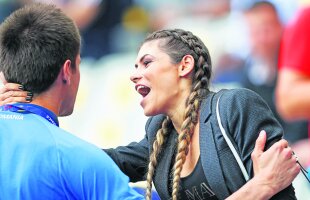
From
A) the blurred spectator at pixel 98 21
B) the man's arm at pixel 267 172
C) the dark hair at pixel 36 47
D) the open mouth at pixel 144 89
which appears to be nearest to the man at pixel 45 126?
the dark hair at pixel 36 47

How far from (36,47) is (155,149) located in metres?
0.91

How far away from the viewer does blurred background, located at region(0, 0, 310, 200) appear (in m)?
4.59

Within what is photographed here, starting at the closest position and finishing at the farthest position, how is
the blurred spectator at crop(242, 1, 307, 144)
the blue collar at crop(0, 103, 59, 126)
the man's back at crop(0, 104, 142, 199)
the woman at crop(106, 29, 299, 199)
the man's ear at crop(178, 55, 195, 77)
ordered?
the man's back at crop(0, 104, 142, 199) → the blue collar at crop(0, 103, 59, 126) → the woman at crop(106, 29, 299, 199) → the man's ear at crop(178, 55, 195, 77) → the blurred spectator at crop(242, 1, 307, 144)

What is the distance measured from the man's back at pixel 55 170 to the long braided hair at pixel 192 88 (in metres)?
0.73

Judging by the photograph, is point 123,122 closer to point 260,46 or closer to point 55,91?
point 260,46

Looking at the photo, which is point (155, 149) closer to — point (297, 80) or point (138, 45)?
point (297, 80)

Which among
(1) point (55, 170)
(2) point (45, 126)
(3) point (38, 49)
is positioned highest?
(3) point (38, 49)

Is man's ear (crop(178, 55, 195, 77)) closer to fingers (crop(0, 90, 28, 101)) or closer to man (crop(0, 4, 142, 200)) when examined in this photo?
man (crop(0, 4, 142, 200))

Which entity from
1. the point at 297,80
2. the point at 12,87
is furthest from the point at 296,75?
the point at 12,87

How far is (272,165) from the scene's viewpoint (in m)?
2.65

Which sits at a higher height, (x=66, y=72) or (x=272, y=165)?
(x=66, y=72)

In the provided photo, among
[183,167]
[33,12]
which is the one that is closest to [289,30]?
[183,167]

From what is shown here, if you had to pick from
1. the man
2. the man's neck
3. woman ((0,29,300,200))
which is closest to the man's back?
the man

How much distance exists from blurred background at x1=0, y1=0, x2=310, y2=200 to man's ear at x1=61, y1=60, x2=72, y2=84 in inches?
92.3
